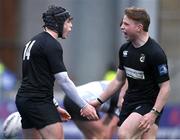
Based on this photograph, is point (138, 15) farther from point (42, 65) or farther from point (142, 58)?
point (42, 65)

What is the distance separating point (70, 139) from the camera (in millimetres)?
12469

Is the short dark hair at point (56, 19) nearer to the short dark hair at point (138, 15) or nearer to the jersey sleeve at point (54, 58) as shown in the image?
the jersey sleeve at point (54, 58)

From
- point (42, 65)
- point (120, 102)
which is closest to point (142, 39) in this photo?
point (42, 65)

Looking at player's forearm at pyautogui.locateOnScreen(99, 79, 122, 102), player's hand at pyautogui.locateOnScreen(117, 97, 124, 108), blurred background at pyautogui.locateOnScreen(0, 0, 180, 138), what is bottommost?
blurred background at pyautogui.locateOnScreen(0, 0, 180, 138)

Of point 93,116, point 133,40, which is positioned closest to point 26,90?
point 93,116

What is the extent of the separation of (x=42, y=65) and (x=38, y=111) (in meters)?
0.49

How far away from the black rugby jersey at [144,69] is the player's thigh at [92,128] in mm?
1107

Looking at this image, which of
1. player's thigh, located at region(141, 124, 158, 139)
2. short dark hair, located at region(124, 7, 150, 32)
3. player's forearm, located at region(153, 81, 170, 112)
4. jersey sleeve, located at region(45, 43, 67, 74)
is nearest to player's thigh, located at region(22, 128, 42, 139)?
jersey sleeve, located at region(45, 43, 67, 74)

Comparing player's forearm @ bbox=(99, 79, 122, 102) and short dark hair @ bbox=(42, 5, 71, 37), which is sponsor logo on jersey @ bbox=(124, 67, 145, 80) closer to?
player's forearm @ bbox=(99, 79, 122, 102)

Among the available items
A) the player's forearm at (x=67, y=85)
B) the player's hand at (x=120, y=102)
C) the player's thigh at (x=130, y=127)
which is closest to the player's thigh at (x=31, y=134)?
the player's forearm at (x=67, y=85)

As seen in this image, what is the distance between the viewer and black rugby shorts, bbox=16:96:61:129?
27.5ft

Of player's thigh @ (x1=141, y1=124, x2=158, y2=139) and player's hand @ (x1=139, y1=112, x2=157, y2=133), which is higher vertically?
player's hand @ (x1=139, y1=112, x2=157, y2=133)

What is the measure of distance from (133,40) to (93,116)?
3.29 feet

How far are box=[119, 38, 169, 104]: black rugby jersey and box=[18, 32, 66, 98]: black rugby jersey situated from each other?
2.87 ft
